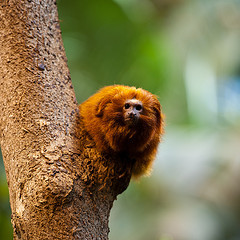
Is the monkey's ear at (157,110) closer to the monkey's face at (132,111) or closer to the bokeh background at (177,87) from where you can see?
the monkey's face at (132,111)

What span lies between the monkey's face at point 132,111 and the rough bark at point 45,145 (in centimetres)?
20

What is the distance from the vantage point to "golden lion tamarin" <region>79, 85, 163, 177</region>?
6.01ft

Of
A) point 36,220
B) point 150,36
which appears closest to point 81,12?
point 150,36

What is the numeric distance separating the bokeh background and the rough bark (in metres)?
3.45

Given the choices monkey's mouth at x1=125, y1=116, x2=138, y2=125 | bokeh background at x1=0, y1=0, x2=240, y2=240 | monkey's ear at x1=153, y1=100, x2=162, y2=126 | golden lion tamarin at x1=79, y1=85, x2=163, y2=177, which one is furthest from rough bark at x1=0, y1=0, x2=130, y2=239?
bokeh background at x1=0, y1=0, x2=240, y2=240

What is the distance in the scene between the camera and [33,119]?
1691 mm

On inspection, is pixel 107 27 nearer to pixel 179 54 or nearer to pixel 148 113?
pixel 179 54

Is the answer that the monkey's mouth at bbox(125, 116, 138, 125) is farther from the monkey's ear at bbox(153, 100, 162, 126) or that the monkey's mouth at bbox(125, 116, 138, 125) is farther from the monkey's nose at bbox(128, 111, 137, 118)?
the monkey's ear at bbox(153, 100, 162, 126)

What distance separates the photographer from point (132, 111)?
5.94 ft

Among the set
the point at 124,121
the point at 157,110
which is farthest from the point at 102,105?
the point at 157,110

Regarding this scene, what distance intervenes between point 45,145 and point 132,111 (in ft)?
1.49

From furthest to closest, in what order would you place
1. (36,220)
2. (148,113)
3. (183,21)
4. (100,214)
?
(183,21) < (148,113) < (100,214) < (36,220)

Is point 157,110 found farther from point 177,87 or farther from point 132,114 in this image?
point 177,87

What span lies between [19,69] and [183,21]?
6894 mm
